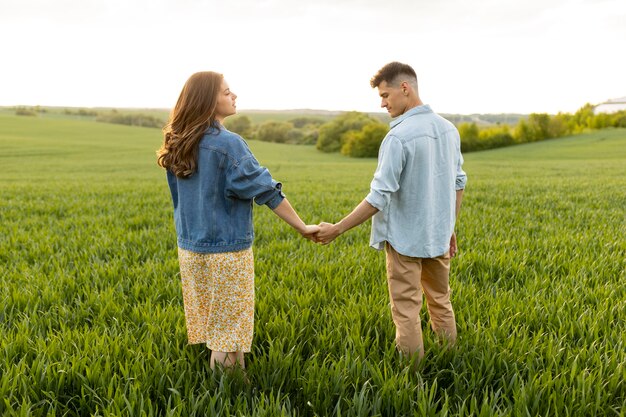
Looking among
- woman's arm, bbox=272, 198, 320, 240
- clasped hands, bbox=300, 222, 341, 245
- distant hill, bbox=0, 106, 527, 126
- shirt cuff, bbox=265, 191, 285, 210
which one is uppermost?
distant hill, bbox=0, 106, 527, 126

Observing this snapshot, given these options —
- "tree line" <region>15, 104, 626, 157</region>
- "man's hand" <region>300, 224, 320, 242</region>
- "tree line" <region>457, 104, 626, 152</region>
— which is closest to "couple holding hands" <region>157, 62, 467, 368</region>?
"man's hand" <region>300, 224, 320, 242</region>

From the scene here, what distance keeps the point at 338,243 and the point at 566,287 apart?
279 cm

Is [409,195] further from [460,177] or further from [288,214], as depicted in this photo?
[288,214]

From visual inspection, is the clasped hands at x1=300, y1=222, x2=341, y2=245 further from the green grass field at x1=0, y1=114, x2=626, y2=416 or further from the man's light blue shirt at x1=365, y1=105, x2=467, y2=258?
the green grass field at x1=0, y1=114, x2=626, y2=416

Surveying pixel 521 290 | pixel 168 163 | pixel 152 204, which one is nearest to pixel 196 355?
pixel 168 163

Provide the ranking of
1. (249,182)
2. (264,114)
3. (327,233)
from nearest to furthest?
(249,182), (327,233), (264,114)

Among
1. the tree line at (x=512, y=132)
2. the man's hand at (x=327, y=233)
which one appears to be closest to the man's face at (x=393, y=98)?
the man's hand at (x=327, y=233)

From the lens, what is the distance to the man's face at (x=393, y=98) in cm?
250

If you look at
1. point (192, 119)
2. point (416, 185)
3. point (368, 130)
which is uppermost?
point (368, 130)

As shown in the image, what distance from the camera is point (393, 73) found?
2480 mm

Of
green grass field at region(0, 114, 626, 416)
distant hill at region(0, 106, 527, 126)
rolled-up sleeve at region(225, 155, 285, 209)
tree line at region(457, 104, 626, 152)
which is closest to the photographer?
green grass field at region(0, 114, 626, 416)

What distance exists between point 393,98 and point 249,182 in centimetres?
95

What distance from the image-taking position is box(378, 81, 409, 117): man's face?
2.50m

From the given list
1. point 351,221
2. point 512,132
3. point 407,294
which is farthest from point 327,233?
point 512,132
